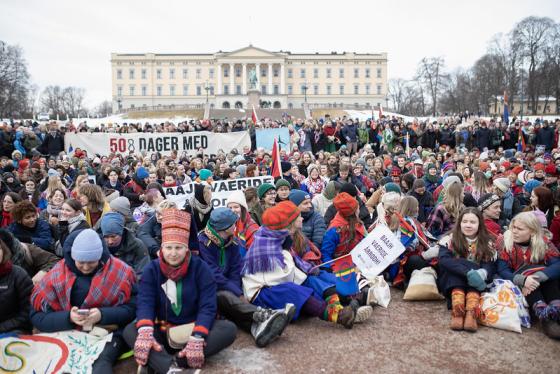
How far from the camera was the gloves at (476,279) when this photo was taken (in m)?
4.69

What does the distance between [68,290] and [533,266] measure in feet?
14.6

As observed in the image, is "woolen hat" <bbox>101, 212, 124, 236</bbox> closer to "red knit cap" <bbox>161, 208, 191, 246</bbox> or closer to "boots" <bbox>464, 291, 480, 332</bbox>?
"red knit cap" <bbox>161, 208, 191, 246</bbox>

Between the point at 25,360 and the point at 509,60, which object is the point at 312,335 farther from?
the point at 509,60

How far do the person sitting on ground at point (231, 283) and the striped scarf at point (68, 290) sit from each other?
2.91 ft

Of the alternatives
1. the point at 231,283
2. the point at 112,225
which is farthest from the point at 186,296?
the point at 112,225

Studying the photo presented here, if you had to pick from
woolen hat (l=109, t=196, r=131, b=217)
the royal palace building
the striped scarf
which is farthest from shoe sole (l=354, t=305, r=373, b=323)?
the royal palace building

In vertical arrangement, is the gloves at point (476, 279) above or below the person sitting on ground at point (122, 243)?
below

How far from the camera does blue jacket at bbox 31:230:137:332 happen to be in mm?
3824

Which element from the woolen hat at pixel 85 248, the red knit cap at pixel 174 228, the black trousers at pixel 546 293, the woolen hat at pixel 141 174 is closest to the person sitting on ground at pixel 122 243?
the woolen hat at pixel 85 248

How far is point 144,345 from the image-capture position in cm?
357

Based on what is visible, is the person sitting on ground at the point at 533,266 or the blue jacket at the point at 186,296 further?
the person sitting on ground at the point at 533,266

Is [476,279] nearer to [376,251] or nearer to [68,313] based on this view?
[376,251]

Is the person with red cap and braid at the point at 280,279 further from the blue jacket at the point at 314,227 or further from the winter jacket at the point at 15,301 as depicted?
the winter jacket at the point at 15,301

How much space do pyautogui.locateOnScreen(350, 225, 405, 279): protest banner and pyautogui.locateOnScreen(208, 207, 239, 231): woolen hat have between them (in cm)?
153
